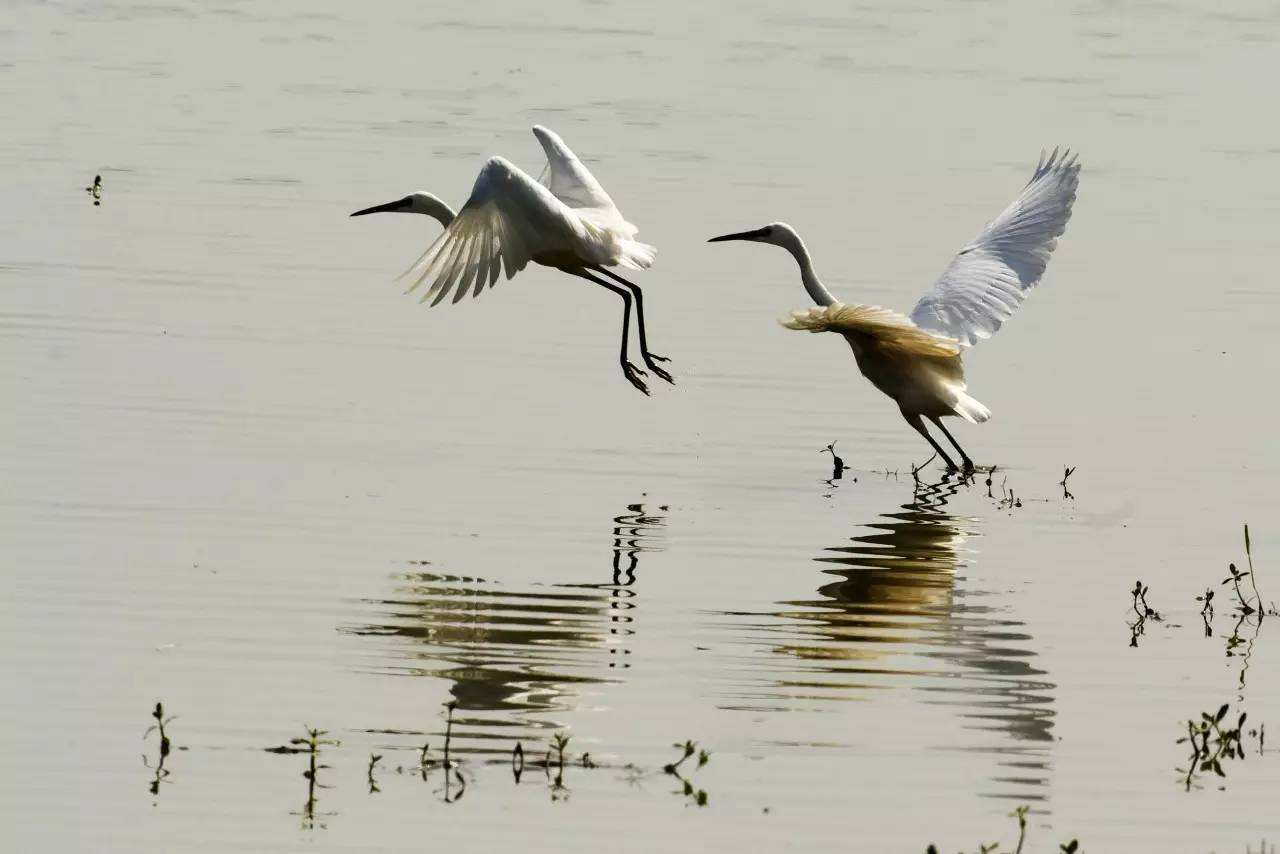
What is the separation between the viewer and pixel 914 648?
977cm

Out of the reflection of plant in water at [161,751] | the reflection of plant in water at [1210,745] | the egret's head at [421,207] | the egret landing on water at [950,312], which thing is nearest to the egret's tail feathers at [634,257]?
the egret landing on water at [950,312]

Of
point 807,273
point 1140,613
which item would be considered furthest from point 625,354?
point 1140,613

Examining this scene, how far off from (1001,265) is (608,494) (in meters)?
3.38

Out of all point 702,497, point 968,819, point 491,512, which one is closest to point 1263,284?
point 702,497

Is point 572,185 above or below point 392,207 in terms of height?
below

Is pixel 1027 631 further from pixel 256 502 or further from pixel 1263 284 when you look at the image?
pixel 1263 284

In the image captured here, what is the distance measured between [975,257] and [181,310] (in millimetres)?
4898

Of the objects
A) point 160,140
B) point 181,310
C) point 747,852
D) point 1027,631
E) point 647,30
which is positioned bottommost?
point 747,852

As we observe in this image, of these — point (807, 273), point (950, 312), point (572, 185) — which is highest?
point (572, 185)

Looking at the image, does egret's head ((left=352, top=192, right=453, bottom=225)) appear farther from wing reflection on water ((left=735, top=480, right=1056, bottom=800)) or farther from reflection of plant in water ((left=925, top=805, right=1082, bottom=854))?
reflection of plant in water ((left=925, top=805, right=1082, bottom=854))

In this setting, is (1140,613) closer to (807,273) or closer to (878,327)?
(878,327)

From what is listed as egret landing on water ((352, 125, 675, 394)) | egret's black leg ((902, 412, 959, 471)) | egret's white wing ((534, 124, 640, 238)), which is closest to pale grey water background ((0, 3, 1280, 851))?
egret's black leg ((902, 412, 959, 471))

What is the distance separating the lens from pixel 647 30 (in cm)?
3491

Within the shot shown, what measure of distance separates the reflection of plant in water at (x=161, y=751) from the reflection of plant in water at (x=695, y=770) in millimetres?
1517
